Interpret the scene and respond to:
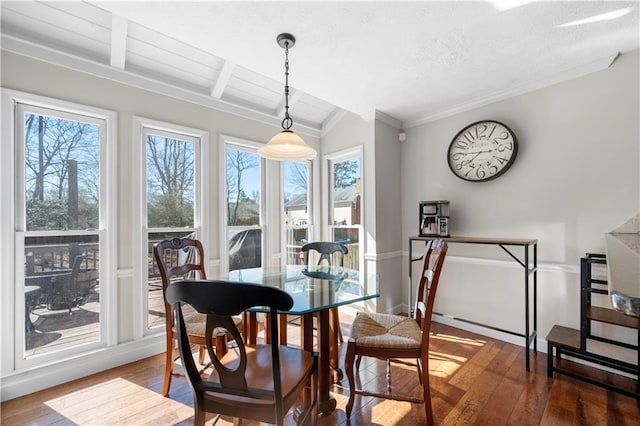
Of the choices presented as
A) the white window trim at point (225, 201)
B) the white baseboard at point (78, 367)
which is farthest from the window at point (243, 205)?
the white baseboard at point (78, 367)

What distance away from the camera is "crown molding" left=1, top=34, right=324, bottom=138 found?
2.07 m

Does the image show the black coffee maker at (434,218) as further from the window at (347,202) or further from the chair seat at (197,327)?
the chair seat at (197,327)

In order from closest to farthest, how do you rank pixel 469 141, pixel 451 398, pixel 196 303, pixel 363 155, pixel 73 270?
pixel 196 303, pixel 451 398, pixel 73 270, pixel 469 141, pixel 363 155

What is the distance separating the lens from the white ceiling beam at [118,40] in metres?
2.17

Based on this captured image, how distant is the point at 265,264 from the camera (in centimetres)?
357

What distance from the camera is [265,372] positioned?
1389mm

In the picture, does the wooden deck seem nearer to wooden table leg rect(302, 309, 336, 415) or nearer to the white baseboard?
the white baseboard

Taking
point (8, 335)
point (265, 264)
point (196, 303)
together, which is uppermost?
point (196, 303)

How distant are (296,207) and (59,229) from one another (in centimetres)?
247

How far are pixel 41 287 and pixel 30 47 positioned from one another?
1.80 meters

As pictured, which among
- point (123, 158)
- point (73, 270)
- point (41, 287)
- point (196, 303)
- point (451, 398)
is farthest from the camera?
point (123, 158)

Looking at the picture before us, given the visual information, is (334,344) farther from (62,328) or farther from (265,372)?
(62,328)

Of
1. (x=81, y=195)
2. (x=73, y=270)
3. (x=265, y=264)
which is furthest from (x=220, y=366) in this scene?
(x=265, y=264)

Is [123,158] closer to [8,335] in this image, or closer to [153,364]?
[8,335]
